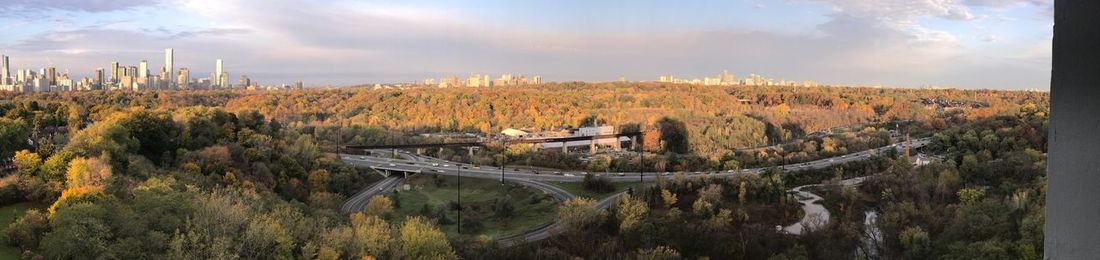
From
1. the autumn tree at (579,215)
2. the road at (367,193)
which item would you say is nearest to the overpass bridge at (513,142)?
the road at (367,193)

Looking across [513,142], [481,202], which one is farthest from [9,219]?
[513,142]

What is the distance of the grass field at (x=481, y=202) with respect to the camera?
728 inches

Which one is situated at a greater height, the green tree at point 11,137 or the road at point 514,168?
the green tree at point 11,137

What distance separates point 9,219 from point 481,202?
12754 millimetres

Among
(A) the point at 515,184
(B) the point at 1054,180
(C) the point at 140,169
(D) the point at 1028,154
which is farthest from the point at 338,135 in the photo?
(B) the point at 1054,180

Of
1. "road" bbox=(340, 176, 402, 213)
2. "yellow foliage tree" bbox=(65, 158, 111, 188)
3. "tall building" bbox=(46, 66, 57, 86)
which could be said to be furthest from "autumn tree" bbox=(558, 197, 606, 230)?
"tall building" bbox=(46, 66, 57, 86)

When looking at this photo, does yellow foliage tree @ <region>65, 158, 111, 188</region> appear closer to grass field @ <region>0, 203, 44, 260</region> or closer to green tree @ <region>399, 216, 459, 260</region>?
grass field @ <region>0, 203, 44, 260</region>

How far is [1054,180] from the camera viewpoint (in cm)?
69

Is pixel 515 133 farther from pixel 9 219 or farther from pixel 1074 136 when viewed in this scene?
pixel 1074 136

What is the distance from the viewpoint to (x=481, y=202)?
71.4 ft

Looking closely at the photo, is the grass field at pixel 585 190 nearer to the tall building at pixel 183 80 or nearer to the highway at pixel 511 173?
the highway at pixel 511 173

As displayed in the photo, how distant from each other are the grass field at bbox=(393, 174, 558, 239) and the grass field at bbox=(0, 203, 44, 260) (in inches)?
330

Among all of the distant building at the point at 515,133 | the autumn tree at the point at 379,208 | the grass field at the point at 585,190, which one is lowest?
the grass field at the point at 585,190

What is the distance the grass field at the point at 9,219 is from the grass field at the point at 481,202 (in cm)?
837
